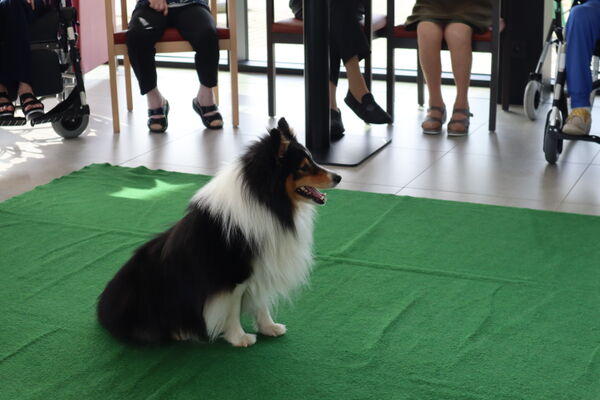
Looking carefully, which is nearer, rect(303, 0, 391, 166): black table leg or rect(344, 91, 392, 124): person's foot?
rect(303, 0, 391, 166): black table leg

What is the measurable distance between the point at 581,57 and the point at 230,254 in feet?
7.46

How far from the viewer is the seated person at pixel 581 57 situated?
11.9ft

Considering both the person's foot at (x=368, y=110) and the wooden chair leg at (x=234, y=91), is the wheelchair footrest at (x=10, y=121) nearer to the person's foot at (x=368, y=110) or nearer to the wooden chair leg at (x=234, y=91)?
the wooden chair leg at (x=234, y=91)

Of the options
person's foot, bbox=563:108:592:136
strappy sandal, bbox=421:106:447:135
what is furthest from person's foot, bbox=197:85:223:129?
person's foot, bbox=563:108:592:136

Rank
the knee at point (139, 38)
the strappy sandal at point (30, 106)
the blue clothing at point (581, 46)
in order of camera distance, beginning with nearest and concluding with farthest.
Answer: the blue clothing at point (581, 46), the strappy sandal at point (30, 106), the knee at point (139, 38)

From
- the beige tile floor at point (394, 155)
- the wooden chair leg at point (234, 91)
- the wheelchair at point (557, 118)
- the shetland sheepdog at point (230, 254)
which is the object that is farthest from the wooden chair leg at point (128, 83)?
the shetland sheepdog at point (230, 254)

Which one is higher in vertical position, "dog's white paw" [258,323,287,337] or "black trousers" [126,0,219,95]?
"black trousers" [126,0,219,95]

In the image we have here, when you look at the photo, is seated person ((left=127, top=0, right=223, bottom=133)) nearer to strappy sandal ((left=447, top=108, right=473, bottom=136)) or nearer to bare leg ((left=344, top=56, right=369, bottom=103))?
bare leg ((left=344, top=56, right=369, bottom=103))

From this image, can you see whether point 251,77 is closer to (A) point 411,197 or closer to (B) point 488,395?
(A) point 411,197

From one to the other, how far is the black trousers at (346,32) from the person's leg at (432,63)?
0.29m

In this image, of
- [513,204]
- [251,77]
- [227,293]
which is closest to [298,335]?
[227,293]

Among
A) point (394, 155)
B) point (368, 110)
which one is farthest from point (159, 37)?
point (394, 155)

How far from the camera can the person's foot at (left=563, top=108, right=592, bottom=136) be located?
11.9ft

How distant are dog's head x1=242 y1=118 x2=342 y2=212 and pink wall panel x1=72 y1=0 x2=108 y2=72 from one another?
149 inches
